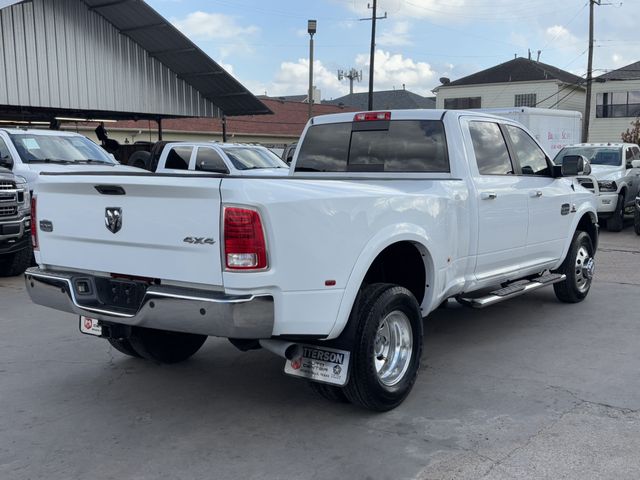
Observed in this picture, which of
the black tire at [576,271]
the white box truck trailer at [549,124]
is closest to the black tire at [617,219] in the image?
the white box truck trailer at [549,124]

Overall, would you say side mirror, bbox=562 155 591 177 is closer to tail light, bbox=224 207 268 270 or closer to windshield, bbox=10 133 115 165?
tail light, bbox=224 207 268 270

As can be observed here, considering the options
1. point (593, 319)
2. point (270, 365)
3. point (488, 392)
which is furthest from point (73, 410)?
point (593, 319)

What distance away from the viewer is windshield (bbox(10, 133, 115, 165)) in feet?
35.2

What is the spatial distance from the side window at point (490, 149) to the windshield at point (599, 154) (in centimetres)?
1087

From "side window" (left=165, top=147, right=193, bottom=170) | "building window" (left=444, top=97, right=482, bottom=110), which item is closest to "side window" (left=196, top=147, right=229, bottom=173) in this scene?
"side window" (left=165, top=147, right=193, bottom=170)

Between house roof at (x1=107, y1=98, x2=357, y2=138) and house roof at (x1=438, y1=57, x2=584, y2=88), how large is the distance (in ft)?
33.4

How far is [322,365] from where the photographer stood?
13.5 ft

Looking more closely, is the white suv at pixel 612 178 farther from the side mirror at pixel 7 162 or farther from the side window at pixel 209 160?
the side mirror at pixel 7 162

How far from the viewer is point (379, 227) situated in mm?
4289

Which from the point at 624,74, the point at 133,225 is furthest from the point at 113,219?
the point at 624,74

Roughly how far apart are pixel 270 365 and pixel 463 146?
245 cm

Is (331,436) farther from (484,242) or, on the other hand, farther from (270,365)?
(484,242)

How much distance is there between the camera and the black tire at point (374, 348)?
4164 mm

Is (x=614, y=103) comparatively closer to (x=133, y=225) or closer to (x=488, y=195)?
(x=488, y=195)
